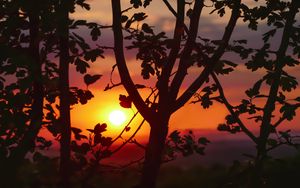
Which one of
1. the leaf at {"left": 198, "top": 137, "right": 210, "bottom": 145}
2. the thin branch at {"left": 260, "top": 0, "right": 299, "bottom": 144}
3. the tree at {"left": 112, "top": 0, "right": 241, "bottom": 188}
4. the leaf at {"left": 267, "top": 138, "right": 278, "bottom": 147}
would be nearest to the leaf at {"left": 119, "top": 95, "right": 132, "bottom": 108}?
the tree at {"left": 112, "top": 0, "right": 241, "bottom": 188}

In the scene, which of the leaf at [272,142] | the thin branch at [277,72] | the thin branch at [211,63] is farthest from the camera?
the leaf at [272,142]

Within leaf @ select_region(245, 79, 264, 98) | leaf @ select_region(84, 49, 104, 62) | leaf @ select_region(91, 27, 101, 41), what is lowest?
leaf @ select_region(245, 79, 264, 98)

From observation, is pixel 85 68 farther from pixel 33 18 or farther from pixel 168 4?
pixel 168 4

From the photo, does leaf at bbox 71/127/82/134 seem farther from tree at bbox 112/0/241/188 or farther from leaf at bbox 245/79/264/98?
leaf at bbox 245/79/264/98

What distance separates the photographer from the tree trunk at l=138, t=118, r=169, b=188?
23.8 feet

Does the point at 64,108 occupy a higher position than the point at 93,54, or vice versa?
the point at 93,54

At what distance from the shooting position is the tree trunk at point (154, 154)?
23.8ft

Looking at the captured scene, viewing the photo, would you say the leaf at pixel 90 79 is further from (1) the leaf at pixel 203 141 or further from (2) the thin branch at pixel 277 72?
(2) the thin branch at pixel 277 72

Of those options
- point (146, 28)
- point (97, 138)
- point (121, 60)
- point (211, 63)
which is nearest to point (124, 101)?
point (121, 60)

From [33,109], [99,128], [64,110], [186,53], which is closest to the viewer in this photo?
[99,128]

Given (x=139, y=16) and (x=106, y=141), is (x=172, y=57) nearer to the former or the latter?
(x=139, y=16)

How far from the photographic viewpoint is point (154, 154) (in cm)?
727

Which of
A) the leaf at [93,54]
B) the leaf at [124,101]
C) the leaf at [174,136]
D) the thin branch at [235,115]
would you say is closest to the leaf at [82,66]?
the leaf at [93,54]

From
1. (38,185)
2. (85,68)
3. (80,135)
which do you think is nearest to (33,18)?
(85,68)
